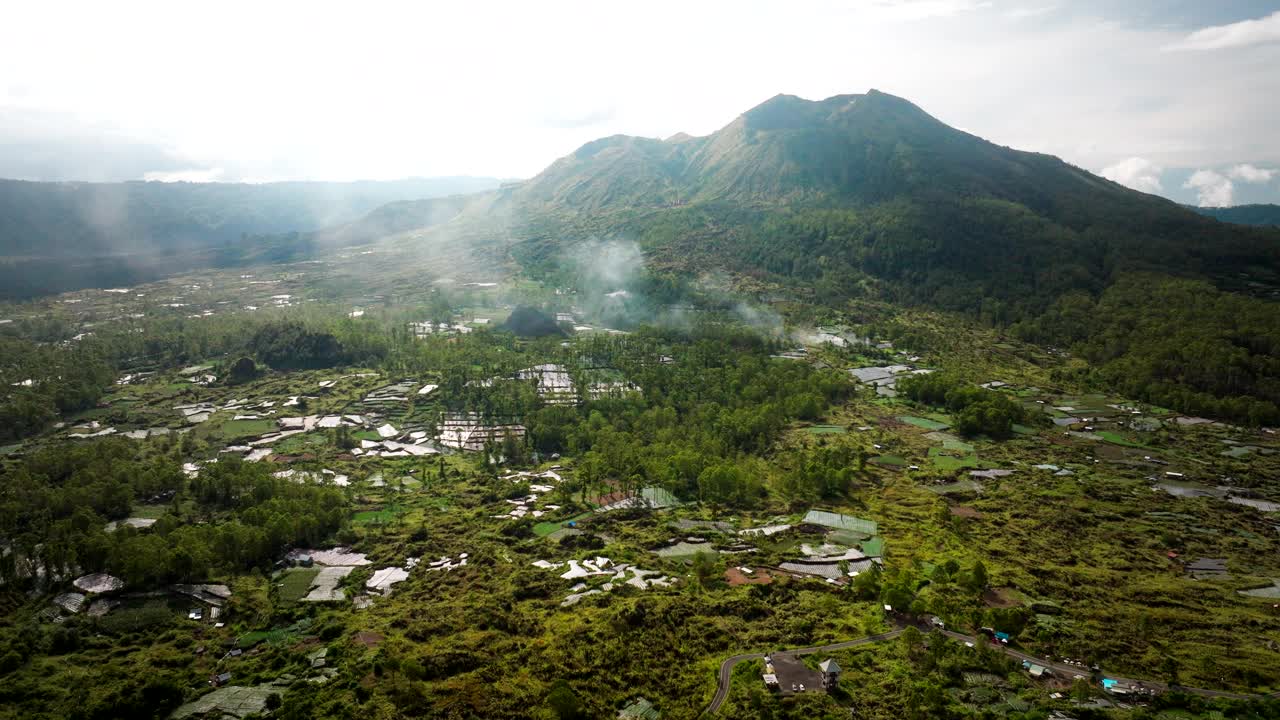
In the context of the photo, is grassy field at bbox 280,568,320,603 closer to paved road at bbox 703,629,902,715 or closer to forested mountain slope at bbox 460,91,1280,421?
paved road at bbox 703,629,902,715

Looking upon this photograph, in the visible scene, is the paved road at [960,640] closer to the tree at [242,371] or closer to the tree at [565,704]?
the tree at [565,704]

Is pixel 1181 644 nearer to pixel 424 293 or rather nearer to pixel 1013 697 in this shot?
pixel 1013 697

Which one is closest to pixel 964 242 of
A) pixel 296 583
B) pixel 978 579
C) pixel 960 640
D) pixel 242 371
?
pixel 978 579

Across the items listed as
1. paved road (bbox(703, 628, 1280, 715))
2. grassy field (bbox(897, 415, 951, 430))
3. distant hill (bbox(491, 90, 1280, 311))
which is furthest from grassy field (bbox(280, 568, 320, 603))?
distant hill (bbox(491, 90, 1280, 311))

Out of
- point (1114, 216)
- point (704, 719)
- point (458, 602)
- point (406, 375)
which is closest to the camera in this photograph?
point (704, 719)

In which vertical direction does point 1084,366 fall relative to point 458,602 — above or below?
above

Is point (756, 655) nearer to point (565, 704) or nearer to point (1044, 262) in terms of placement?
point (565, 704)

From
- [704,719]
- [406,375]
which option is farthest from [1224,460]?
[406,375]

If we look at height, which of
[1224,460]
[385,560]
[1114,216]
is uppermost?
[1114,216]
